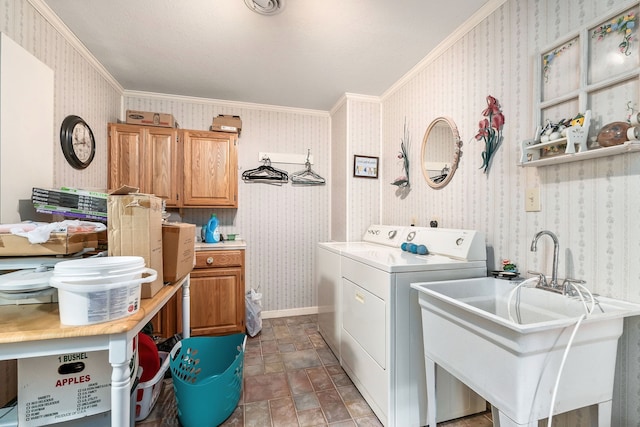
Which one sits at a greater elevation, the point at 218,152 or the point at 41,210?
the point at 218,152

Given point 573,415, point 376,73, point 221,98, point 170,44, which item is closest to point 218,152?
point 221,98

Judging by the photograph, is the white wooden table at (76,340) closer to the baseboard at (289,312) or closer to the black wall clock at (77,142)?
the black wall clock at (77,142)

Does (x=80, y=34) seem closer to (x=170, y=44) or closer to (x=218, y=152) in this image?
(x=170, y=44)

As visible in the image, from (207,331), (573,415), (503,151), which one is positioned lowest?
(207,331)

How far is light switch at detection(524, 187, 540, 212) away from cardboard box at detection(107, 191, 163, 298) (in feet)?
5.99

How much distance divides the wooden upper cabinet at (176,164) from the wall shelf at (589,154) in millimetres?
2427

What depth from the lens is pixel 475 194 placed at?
5.81 ft

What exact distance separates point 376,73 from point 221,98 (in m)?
1.67

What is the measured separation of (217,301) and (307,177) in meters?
1.66

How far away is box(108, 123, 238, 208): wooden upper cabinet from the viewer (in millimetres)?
2529

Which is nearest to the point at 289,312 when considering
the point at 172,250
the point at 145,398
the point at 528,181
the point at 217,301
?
the point at 217,301

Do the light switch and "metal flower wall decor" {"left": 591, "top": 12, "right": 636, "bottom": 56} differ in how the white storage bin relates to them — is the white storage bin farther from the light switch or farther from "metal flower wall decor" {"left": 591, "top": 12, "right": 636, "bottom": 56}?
"metal flower wall decor" {"left": 591, "top": 12, "right": 636, "bottom": 56}

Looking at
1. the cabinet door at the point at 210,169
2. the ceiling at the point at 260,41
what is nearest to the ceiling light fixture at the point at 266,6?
the ceiling at the point at 260,41

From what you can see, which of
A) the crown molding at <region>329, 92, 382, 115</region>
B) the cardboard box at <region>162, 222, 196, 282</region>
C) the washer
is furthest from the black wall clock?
the crown molding at <region>329, 92, 382, 115</region>
